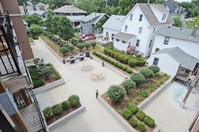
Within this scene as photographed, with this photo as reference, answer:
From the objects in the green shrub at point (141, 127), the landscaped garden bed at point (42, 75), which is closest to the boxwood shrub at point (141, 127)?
the green shrub at point (141, 127)

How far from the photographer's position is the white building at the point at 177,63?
42.1ft

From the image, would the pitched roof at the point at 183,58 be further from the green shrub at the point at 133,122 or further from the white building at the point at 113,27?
the white building at the point at 113,27

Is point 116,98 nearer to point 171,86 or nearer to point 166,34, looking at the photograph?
point 171,86

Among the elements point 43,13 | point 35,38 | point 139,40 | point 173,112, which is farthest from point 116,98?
point 43,13

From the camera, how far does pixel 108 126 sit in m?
8.05

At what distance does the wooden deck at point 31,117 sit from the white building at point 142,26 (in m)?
16.8

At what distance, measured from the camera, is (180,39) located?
1463 centimetres

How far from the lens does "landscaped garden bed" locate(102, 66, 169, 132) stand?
7.72 meters

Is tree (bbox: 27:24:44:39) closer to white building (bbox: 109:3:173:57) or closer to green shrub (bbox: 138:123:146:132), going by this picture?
white building (bbox: 109:3:173:57)

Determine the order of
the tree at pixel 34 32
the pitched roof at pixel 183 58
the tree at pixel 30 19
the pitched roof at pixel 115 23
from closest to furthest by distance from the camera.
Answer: the pitched roof at pixel 183 58 → the pitched roof at pixel 115 23 → the tree at pixel 34 32 → the tree at pixel 30 19

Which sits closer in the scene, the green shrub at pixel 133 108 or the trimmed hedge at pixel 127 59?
the green shrub at pixel 133 108

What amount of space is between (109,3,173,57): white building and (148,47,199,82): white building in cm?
530

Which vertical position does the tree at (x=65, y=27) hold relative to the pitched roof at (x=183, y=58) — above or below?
above

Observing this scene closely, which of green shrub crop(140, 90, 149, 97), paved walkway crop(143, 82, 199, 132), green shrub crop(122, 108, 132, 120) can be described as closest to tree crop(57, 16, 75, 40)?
green shrub crop(140, 90, 149, 97)
